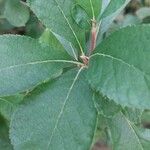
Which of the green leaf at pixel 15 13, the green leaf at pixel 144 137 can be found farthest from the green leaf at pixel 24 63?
the green leaf at pixel 15 13

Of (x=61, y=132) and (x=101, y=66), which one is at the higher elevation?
(x=101, y=66)

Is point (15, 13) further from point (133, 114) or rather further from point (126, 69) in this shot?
point (126, 69)

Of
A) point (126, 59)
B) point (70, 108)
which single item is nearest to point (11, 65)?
point (70, 108)

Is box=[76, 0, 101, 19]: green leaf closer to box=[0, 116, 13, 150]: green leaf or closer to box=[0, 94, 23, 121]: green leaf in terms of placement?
box=[0, 94, 23, 121]: green leaf

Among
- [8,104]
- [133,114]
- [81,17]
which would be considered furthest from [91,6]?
[8,104]

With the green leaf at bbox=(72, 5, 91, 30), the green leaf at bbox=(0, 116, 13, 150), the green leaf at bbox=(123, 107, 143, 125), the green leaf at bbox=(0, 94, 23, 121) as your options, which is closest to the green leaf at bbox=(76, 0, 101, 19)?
A: the green leaf at bbox=(72, 5, 91, 30)

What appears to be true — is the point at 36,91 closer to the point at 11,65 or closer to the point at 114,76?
the point at 11,65

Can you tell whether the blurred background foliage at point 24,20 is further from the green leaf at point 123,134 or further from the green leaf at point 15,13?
the green leaf at point 123,134
